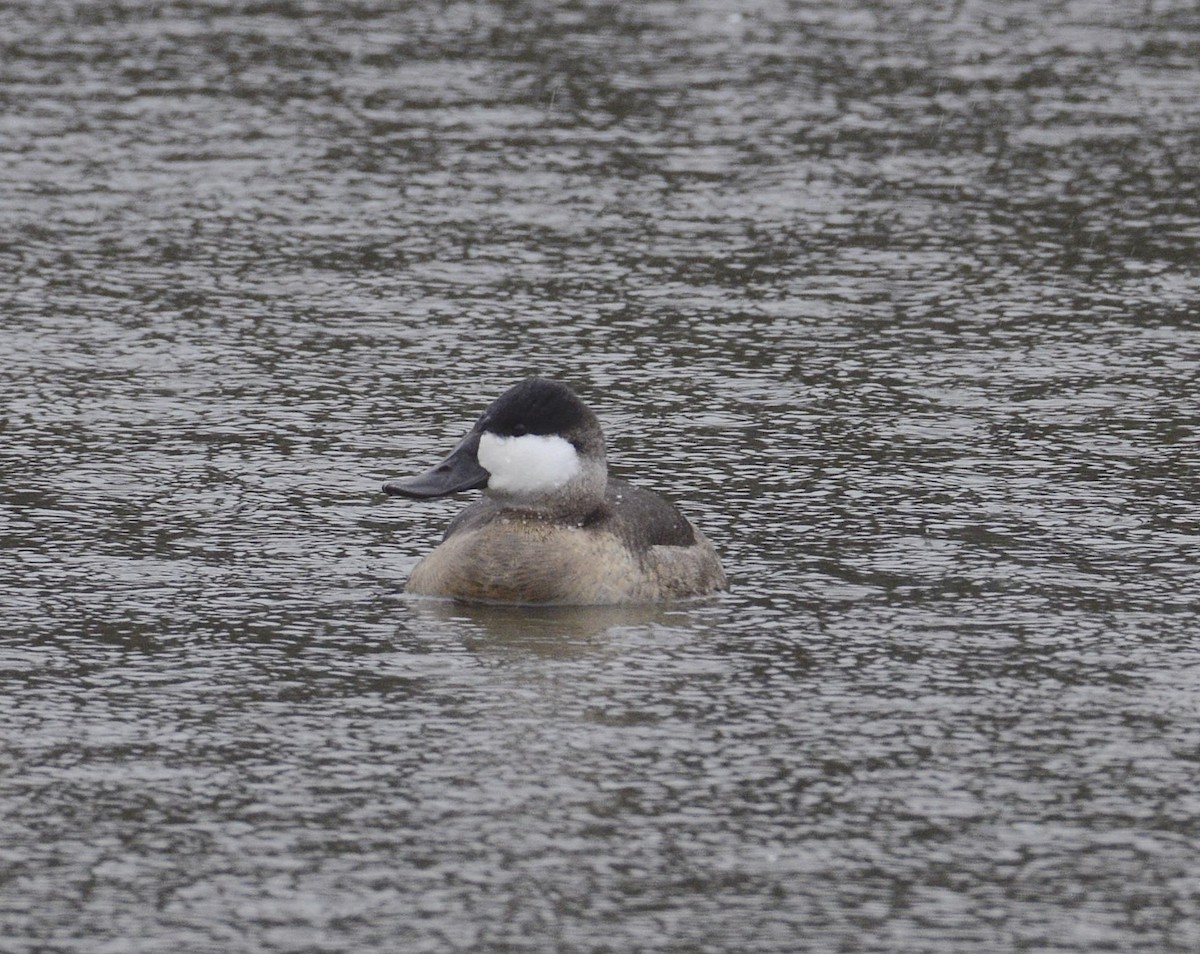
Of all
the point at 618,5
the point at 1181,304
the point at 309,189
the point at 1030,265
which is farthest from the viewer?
the point at 618,5

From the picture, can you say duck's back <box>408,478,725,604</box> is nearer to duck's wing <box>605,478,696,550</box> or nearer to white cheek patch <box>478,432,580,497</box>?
duck's wing <box>605,478,696,550</box>

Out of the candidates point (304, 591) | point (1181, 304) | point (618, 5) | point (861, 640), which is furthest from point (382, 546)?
point (618, 5)

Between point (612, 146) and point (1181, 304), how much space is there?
510 cm

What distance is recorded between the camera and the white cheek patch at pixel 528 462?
996 centimetres

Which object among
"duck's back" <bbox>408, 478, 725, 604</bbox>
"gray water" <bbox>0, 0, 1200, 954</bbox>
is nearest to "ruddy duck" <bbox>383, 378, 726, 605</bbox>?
"duck's back" <bbox>408, 478, 725, 604</bbox>

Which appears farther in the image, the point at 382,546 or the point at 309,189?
the point at 309,189

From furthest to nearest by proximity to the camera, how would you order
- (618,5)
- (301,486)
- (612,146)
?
(618,5), (612,146), (301,486)

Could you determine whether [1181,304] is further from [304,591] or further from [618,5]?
[618,5]

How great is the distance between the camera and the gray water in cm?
696

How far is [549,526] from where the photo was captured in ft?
32.8

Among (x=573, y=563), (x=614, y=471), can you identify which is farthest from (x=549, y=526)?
(x=614, y=471)

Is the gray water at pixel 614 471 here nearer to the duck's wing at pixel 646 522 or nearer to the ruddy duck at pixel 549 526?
the ruddy duck at pixel 549 526

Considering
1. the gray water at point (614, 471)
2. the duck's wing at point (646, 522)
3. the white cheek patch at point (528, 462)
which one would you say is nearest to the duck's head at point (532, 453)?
the white cheek patch at point (528, 462)

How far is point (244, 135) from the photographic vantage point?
18562mm
